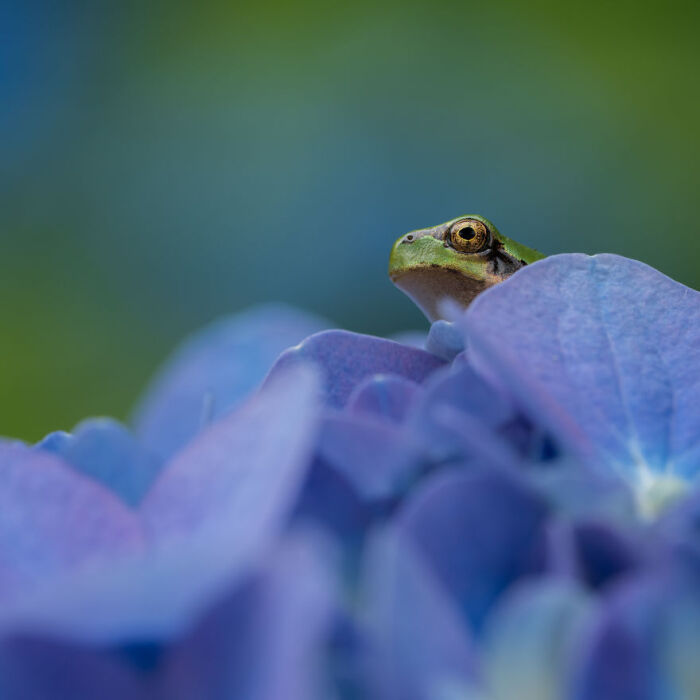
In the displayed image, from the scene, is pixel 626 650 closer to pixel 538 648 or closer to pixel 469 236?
pixel 538 648

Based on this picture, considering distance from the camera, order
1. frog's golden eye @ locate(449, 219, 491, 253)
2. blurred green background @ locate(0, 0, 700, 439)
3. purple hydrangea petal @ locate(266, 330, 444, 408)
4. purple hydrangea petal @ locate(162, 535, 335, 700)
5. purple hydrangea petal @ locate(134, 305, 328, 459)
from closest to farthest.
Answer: purple hydrangea petal @ locate(162, 535, 335, 700) < purple hydrangea petal @ locate(266, 330, 444, 408) < purple hydrangea petal @ locate(134, 305, 328, 459) < frog's golden eye @ locate(449, 219, 491, 253) < blurred green background @ locate(0, 0, 700, 439)

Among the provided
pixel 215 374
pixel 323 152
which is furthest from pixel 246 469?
pixel 323 152

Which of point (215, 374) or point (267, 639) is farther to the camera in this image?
point (215, 374)

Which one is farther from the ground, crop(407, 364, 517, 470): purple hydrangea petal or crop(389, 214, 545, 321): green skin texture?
crop(407, 364, 517, 470): purple hydrangea petal

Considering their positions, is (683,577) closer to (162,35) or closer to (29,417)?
(29,417)

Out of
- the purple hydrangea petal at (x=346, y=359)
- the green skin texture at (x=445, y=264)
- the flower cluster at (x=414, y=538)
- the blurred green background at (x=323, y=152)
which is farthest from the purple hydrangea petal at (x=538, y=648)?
the blurred green background at (x=323, y=152)

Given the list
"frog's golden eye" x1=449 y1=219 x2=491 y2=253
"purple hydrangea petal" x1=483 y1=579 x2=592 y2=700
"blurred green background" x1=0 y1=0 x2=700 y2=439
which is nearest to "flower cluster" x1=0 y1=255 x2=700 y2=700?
"purple hydrangea petal" x1=483 y1=579 x2=592 y2=700

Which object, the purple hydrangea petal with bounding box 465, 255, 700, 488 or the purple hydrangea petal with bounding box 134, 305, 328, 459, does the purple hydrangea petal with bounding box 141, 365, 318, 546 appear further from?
the purple hydrangea petal with bounding box 134, 305, 328, 459
